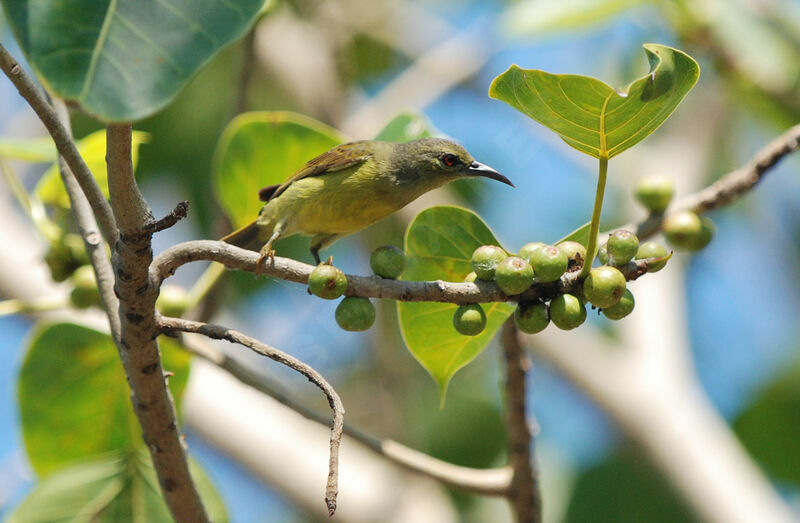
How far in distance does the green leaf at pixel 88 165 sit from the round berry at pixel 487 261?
59.1 inches

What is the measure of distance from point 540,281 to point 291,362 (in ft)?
2.04

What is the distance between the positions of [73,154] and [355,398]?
544 cm

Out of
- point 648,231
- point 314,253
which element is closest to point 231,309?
point 314,253

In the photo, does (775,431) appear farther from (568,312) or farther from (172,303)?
(568,312)

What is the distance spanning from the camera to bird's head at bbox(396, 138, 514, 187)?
11.0 feet

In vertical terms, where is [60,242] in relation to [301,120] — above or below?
below

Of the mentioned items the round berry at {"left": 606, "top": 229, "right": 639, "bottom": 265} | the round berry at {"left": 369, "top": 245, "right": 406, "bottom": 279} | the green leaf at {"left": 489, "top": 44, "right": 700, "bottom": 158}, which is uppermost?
the green leaf at {"left": 489, "top": 44, "right": 700, "bottom": 158}

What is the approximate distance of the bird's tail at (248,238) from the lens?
340 centimetres

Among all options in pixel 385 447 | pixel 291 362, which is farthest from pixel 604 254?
pixel 385 447

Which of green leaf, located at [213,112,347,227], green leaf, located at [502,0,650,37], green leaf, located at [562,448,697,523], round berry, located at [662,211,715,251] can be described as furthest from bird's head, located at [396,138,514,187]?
green leaf, located at [562,448,697,523]

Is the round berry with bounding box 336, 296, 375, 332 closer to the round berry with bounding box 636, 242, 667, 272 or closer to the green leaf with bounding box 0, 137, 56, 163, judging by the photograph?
the round berry with bounding box 636, 242, 667, 272

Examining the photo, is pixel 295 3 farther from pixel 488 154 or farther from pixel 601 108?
pixel 601 108

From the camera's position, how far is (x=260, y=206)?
11.3 feet

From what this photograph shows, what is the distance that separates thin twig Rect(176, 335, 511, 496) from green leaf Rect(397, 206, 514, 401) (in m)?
0.30
